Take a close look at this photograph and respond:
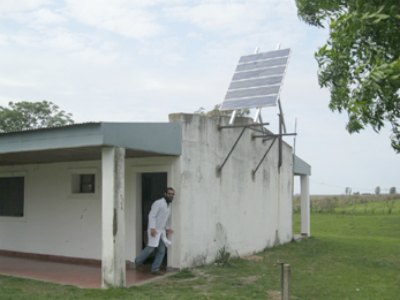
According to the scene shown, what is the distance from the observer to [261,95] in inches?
491

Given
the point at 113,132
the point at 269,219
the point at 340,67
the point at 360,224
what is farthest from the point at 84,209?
the point at 360,224

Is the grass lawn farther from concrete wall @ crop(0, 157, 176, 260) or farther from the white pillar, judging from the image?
the white pillar

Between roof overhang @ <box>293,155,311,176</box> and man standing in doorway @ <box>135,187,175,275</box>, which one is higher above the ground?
roof overhang @ <box>293,155,311,176</box>

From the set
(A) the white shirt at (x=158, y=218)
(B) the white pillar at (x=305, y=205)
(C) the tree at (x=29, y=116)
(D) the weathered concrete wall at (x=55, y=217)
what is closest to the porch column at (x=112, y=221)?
(A) the white shirt at (x=158, y=218)

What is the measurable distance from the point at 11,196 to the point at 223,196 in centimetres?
622

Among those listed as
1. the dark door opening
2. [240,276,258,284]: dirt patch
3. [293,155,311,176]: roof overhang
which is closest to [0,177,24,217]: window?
the dark door opening

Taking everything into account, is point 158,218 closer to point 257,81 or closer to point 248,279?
point 248,279

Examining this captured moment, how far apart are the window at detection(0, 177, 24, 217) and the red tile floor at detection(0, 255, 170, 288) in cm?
164

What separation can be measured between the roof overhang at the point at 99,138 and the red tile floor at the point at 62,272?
2.47m

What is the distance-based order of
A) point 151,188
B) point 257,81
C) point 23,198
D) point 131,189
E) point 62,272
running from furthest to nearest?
1. point 23,198
2. point 257,81
3. point 151,188
4. point 131,189
5. point 62,272

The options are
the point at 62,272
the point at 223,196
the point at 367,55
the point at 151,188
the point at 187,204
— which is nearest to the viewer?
the point at 367,55

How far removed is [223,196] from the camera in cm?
1325

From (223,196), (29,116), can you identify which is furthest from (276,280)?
(29,116)

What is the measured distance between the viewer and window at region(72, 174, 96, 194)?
1320 centimetres
